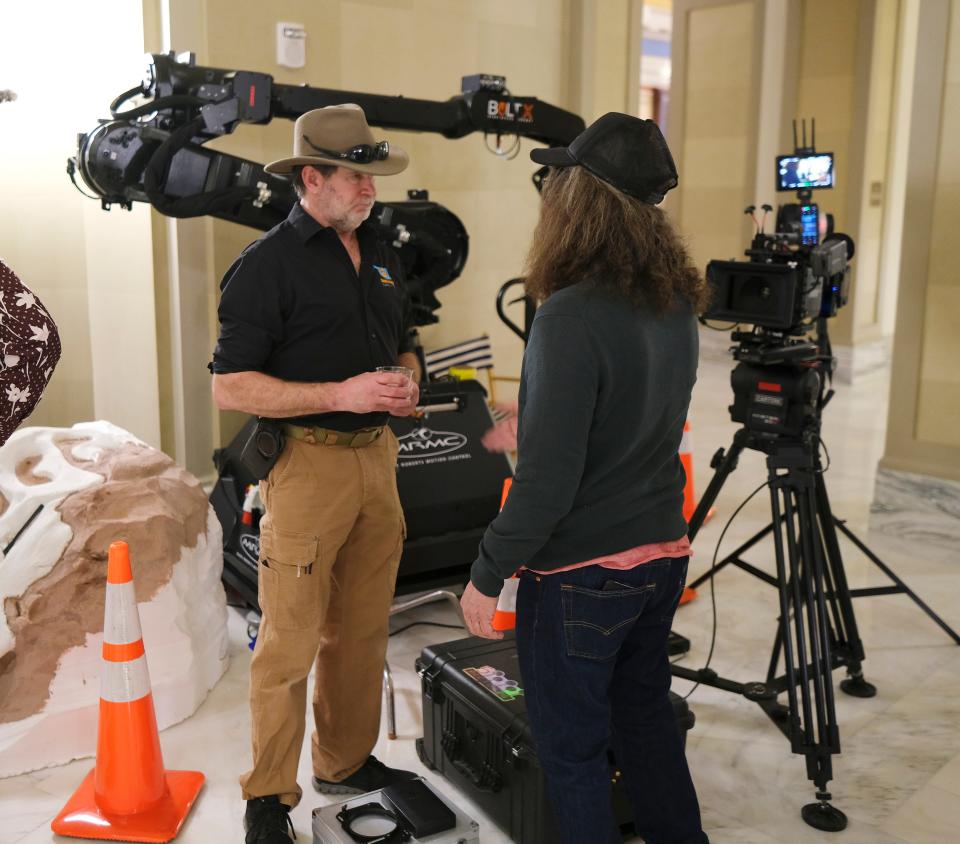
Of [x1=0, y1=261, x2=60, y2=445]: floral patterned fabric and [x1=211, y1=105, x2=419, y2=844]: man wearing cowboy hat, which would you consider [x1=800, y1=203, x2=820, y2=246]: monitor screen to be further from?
[x1=0, y1=261, x2=60, y2=445]: floral patterned fabric

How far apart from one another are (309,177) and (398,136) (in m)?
2.86

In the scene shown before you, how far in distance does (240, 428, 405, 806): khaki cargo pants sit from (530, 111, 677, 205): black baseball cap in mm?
890

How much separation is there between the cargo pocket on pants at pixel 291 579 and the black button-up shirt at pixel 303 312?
263 millimetres

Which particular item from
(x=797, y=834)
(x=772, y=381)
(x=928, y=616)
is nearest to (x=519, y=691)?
(x=797, y=834)

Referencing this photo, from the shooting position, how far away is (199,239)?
4266 mm

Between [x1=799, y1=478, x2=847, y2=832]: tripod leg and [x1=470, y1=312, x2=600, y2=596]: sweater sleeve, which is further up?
[x1=470, y1=312, x2=600, y2=596]: sweater sleeve

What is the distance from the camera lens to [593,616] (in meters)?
1.82

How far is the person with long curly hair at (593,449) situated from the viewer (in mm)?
1725

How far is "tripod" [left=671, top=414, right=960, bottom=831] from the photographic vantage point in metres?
2.58

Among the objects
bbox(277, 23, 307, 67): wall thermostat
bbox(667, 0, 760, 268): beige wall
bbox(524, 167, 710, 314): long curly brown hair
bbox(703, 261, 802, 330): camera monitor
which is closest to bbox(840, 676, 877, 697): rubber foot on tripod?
bbox(703, 261, 802, 330): camera monitor

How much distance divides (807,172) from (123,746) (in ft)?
8.00

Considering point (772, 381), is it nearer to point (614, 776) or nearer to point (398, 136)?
point (614, 776)

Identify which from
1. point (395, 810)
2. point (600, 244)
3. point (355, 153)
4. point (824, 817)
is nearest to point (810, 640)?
point (824, 817)

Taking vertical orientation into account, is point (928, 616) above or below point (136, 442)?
below
